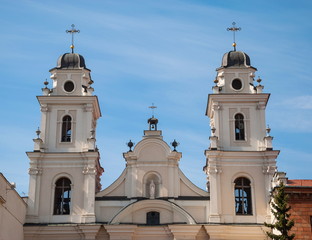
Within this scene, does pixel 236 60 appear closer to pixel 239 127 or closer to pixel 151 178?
pixel 239 127

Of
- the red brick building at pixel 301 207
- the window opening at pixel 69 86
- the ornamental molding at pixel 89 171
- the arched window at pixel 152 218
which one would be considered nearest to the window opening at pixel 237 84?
the red brick building at pixel 301 207

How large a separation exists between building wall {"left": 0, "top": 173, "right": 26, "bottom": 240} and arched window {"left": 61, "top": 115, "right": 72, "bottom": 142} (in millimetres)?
5616

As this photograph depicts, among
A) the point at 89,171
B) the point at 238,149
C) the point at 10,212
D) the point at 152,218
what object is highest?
the point at 238,149

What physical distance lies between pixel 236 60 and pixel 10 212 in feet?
64.3

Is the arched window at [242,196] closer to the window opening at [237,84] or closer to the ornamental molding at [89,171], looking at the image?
the window opening at [237,84]

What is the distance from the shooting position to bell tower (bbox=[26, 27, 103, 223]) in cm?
4469

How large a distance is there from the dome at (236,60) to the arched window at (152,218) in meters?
12.0

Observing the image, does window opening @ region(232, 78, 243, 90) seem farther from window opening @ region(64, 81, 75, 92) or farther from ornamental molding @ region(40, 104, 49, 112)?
ornamental molding @ region(40, 104, 49, 112)

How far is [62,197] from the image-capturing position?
45.3 meters

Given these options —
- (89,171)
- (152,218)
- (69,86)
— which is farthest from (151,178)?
(69,86)

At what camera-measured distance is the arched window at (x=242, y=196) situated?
4481 centimetres

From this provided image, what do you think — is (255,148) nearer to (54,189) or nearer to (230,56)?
(230,56)

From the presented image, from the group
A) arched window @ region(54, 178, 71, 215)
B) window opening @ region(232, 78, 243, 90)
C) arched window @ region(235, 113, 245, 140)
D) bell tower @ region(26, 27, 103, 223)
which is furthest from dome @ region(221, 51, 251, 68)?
arched window @ region(54, 178, 71, 215)

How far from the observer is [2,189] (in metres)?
37.3
